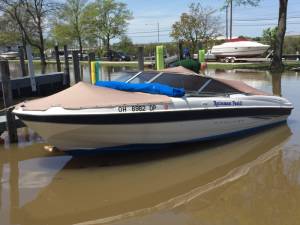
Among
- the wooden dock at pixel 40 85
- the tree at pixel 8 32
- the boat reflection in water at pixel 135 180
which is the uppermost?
the tree at pixel 8 32

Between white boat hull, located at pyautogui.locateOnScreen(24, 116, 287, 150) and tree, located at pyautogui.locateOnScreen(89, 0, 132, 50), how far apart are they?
5102 cm

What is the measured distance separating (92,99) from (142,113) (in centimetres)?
90

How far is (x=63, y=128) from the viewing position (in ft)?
23.7

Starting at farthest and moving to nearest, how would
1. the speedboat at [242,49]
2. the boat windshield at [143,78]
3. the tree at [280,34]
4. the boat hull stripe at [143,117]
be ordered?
the speedboat at [242,49], the tree at [280,34], the boat windshield at [143,78], the boat hull stripe at [143,117]

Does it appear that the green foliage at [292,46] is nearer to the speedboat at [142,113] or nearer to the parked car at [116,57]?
the parked car at [116,57]

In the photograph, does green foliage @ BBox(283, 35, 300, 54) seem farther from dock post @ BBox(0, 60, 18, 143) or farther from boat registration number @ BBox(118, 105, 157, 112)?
boat registration number @ BBox(118, 105, 157, 112)

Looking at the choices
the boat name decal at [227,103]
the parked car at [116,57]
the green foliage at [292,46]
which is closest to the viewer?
the boat name decal at [227,103]

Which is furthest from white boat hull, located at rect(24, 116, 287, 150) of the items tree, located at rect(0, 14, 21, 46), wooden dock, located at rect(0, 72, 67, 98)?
tree, located at rect(0, 14, 21, 46)

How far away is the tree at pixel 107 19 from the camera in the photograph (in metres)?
57.9

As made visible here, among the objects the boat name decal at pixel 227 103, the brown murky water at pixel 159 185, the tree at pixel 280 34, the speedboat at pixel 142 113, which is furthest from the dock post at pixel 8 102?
the tree at pixel 280 34

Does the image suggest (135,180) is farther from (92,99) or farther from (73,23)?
(73,23)

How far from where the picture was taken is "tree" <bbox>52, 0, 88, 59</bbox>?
59.2 m

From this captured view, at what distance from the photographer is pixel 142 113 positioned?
752 centimetres

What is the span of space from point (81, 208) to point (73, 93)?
8.68 feet
